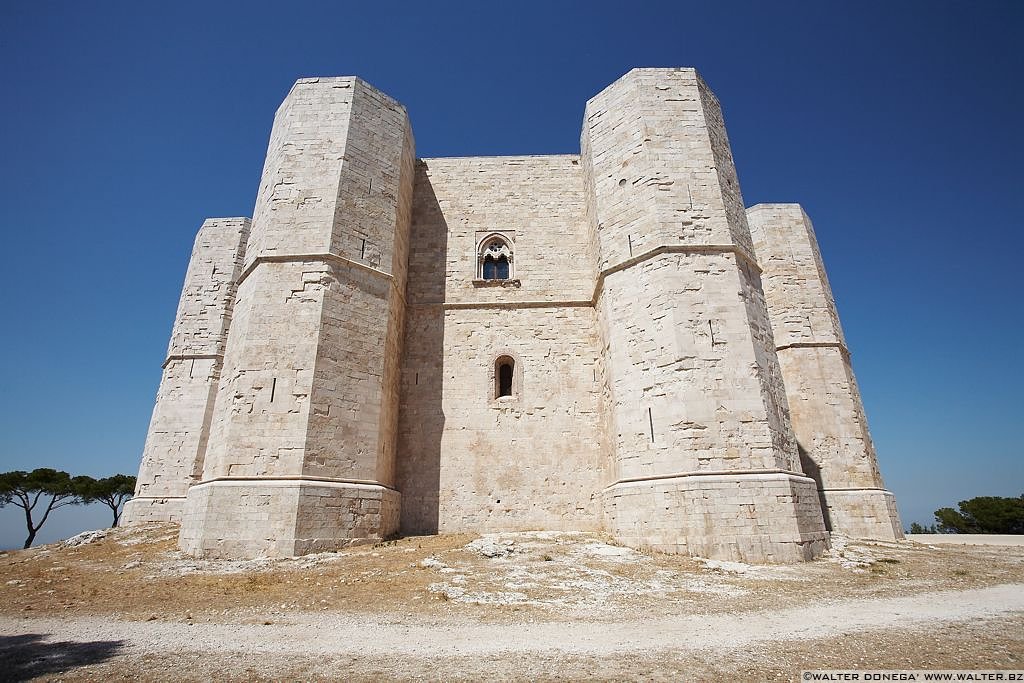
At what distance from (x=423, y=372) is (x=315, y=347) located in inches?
139

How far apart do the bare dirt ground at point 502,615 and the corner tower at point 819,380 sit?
13.2ft

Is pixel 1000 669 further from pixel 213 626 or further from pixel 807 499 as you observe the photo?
pixel 213 626

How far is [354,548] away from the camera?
9367mm

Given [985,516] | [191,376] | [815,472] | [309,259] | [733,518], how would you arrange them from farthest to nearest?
[985,516] < [191,376] < [815,472] < [309,259] < [733,518]

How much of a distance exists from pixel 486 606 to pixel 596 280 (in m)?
8.98

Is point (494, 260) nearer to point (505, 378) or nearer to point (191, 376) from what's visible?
point (505, 378)

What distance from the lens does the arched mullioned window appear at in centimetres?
1449

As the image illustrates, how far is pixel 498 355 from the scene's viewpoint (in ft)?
43.7

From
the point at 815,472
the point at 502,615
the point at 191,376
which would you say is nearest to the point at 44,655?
the point at 502,615

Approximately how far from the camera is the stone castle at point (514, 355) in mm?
9281

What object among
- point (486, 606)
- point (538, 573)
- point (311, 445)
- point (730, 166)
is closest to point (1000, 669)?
point (486, 606)

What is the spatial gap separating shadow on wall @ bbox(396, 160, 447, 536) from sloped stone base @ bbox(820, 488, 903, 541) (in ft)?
36.6

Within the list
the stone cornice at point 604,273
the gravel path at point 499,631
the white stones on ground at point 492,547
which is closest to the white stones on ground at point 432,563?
the white stones on ground at point 492,547

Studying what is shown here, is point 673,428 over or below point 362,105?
below
